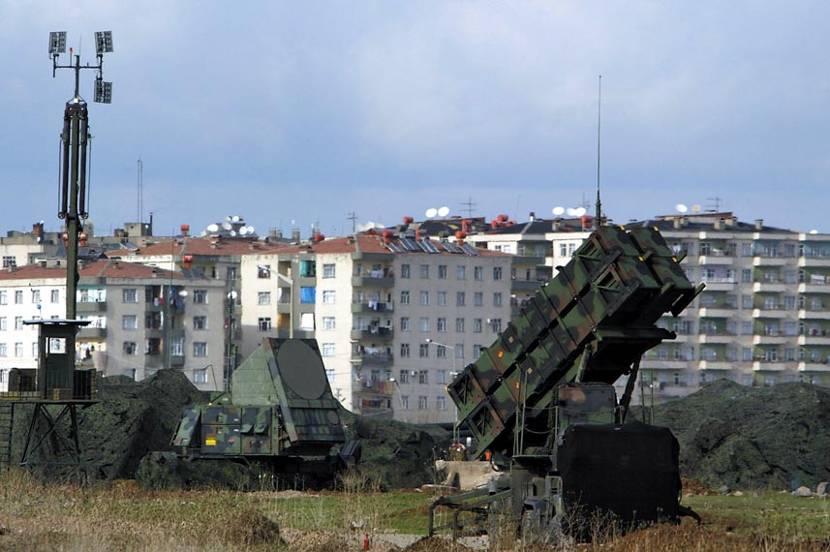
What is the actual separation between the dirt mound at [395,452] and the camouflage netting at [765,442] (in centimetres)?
675

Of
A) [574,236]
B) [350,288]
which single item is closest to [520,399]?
[350,288]

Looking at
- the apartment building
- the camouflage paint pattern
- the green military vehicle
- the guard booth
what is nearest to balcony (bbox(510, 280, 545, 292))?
the apartment building

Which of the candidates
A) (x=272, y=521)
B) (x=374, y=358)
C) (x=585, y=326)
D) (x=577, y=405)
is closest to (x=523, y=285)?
(x=374, y=358)

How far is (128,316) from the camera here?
11331 centimetres

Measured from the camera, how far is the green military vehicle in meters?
46.6

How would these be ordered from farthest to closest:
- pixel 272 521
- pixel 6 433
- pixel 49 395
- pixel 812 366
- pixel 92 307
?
pixel 812 366 → pixel 92 307 → pixel 6 433 → pixel 49 395 → pixel 272 521

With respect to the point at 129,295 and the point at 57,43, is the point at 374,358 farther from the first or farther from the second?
the point at 57,43

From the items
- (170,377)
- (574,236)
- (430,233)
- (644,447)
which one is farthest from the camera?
(430,233)

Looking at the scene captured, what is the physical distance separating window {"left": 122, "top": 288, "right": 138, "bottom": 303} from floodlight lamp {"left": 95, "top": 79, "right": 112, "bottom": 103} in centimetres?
6120

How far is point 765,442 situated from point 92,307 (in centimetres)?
7124

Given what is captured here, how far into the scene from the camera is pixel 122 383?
62.8 metres

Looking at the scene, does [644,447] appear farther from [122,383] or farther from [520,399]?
[122,383]

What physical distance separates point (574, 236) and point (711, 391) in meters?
68.1

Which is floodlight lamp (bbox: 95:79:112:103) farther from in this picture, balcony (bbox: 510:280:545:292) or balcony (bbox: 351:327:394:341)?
balcony (bbox: 510:280:545:292)
